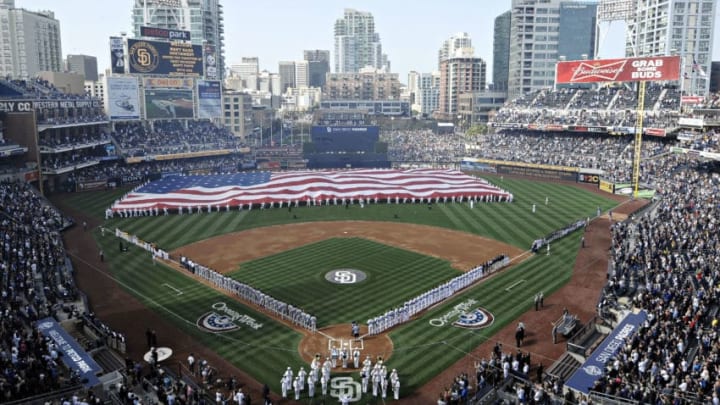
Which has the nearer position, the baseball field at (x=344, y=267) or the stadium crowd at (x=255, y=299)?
the baseball field at (x=344, y=267)

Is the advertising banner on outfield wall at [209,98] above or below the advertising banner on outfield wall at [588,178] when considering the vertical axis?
above

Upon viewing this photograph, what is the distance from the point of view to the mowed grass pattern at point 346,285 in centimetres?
3112

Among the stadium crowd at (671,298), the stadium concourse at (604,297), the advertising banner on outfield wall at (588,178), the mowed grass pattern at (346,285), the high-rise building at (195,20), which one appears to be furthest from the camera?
the high-rise building at (195,20)

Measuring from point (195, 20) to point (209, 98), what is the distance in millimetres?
69465

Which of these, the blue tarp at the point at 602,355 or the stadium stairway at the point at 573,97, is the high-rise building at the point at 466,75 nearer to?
the stadium stairway at the point at 573,97

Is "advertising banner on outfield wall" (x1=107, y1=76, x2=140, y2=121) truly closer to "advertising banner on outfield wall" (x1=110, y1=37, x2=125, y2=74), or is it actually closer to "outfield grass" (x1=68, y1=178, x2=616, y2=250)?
"advertising banner on outfield wall" (x1=110, y1=37, x2=125, y2=74)

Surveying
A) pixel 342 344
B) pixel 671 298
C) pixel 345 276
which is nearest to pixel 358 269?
pixel 345 276

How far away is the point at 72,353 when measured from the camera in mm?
23312

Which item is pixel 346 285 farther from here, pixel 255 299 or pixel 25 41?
pixel 25 41

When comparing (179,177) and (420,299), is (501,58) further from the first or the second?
(420,299)

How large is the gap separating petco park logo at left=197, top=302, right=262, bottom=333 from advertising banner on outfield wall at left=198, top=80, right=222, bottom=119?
227 feet

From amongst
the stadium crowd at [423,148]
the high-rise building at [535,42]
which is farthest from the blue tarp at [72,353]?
the high-rise building at [535,42]

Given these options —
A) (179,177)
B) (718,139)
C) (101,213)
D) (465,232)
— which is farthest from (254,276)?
(718,139)

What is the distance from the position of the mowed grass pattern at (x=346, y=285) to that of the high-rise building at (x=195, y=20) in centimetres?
11692
